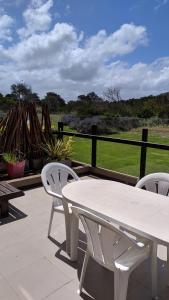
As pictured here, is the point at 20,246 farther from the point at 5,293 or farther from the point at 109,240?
the point at 109,240

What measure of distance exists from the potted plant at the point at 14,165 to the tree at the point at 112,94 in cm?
2041

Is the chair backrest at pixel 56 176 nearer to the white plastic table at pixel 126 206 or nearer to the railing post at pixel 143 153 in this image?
the white plastic table at pixel 126 206

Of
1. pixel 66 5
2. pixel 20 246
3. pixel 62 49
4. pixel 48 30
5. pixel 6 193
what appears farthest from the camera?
pixel 62 49

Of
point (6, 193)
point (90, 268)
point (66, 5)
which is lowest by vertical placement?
point (90, 268)

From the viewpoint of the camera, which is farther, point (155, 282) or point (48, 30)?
point (48, 30)

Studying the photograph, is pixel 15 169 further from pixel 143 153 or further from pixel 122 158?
pixel 122 158

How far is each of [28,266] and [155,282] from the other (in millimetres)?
1105

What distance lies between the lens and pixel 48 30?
771 cm

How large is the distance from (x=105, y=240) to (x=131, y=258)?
244 mm

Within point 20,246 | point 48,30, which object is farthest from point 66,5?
point 20,246

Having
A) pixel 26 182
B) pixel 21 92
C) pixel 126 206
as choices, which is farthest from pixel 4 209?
pixel 21 92

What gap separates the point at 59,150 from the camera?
17.1 ft

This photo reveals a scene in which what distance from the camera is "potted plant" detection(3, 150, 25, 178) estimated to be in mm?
4598

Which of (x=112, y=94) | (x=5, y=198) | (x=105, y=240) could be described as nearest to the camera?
(x=105, y=240)
